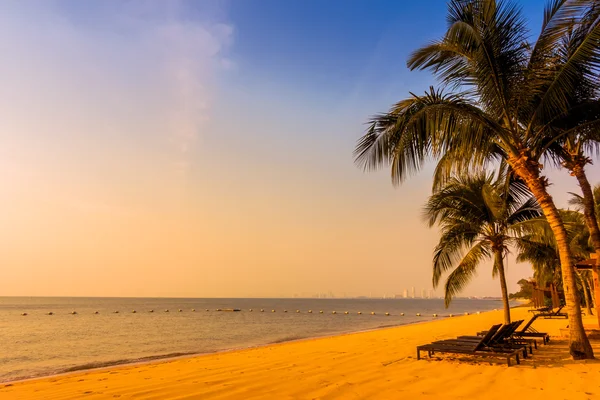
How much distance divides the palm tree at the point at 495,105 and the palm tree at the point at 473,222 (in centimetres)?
433

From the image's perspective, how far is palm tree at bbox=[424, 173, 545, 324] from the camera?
13.4 m

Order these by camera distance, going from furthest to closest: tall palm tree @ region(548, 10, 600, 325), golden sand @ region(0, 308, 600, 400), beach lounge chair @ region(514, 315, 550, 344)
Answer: beach lounge chair @ region(514, 315, 550, 344) < tall palm tree @ region(548, 10, 600, 325) < golden sand @ region(0, 308, 600, 400)

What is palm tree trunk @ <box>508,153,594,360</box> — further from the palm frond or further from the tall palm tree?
the palm frond

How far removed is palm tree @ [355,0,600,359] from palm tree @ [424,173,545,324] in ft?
14.2

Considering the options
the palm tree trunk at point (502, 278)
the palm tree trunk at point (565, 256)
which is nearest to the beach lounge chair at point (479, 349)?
the palm tree trunk at point (565, 256)

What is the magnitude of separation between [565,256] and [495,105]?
3.47 m

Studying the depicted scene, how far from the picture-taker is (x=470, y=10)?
821 cm

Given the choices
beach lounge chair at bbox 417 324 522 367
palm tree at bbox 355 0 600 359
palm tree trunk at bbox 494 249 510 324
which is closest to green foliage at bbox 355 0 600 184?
palm tree at bbox 355 0 600 359

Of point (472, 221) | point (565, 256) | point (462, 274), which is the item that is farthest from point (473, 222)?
point (565, 256)

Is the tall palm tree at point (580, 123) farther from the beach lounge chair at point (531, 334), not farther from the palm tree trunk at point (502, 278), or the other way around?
the palm tree trunk at point (502, 278)

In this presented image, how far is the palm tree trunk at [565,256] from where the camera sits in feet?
27.0

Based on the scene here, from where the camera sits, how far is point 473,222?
565 inches

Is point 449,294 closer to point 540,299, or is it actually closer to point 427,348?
point 427,348

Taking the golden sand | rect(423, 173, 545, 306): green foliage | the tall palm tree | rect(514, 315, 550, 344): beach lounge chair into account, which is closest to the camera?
the golden sand
